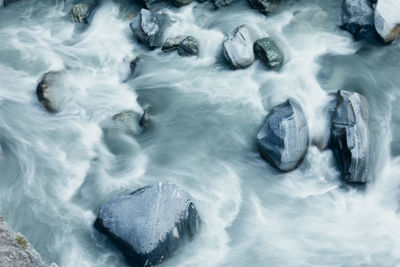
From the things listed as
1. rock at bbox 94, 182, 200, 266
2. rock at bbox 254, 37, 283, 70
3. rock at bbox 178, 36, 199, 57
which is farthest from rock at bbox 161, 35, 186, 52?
rock at bbox 94, 182, 200, 266

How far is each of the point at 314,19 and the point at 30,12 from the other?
7.17m

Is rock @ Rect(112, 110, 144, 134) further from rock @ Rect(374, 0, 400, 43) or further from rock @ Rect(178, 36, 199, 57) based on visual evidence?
rock @ Rect(374, 0, 400, 43)

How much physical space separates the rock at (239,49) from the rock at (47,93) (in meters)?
3.71

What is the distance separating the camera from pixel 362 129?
7594 mm

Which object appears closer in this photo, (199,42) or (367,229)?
(367,229)

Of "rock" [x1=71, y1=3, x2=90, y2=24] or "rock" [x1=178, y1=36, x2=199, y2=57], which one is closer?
"rock" [x1=178, y1=36, x2=199, y2=57]

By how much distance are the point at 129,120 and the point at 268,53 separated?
320 cm

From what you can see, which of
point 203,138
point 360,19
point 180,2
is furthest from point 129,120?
point 360,19

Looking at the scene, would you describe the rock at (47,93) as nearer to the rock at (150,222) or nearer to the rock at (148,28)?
the rock at (148,28)

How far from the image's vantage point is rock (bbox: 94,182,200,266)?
21.0 feet

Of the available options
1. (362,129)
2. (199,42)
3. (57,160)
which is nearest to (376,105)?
(362,129)

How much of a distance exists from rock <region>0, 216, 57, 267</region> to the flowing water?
1.43 meters

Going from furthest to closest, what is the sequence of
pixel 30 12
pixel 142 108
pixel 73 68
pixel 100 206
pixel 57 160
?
pixel 30 12 → pixel 73 68 → pixel 142 108 → pixel 57 160 → pixel 100 206

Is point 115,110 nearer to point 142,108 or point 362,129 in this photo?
point 142,108
